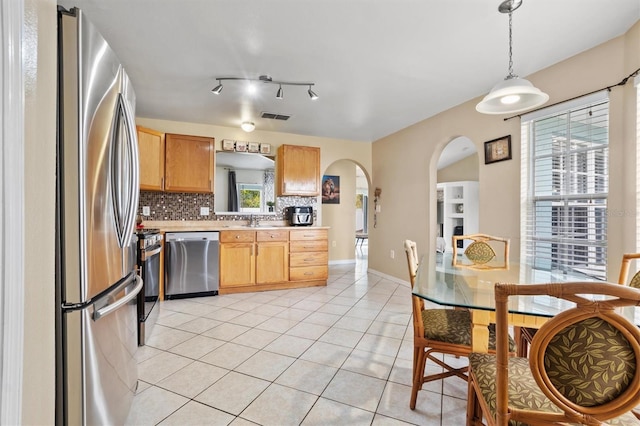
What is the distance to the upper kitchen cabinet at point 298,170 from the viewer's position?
4605 millimetres

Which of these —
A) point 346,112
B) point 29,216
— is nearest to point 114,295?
point 29,216

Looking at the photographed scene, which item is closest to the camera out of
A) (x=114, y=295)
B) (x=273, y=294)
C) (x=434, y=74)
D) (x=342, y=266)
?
(x=114, y=295)

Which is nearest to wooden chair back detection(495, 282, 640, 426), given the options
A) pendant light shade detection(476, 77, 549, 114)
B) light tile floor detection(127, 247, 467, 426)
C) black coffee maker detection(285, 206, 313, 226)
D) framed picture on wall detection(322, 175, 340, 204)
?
light tile floor detection(127, 247, 467, 426)

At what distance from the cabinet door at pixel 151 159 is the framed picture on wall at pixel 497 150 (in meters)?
3.97

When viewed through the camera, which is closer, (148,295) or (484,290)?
(484,290)

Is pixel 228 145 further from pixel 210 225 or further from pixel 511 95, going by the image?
pixel 511 95

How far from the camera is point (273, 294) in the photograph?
4039 mm

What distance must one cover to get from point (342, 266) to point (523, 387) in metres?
5.20

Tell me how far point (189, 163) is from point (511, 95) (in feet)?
12.4

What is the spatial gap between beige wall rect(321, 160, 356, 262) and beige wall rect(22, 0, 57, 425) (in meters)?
5.55

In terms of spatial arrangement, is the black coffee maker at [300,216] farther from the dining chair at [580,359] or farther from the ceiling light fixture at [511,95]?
the dining chair at [580,359]

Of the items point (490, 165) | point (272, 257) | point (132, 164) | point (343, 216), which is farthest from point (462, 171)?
point (132, 164)

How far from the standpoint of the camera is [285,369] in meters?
2.08

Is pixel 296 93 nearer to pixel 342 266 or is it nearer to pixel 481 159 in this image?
pixel 481 159
